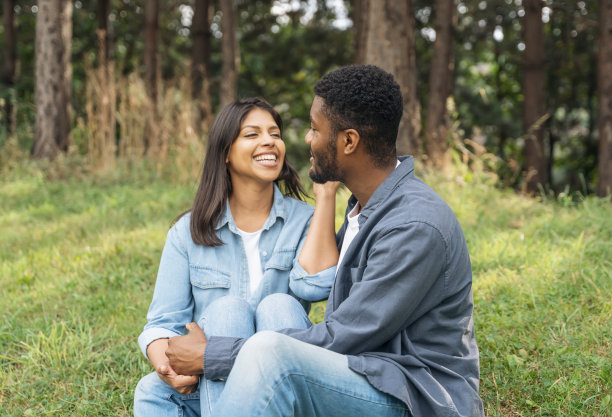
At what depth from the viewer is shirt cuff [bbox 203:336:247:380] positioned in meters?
2.12

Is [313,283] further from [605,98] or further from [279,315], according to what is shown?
[605,98]

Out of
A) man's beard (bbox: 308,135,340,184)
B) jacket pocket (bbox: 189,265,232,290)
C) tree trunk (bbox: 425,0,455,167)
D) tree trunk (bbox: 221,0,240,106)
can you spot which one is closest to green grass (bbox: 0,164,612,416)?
jacket pocket (bbox: 189,265,232,290)

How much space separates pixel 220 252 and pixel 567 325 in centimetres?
198

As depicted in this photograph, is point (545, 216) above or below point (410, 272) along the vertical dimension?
below

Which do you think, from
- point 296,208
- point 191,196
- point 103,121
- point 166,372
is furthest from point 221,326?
point 103,121

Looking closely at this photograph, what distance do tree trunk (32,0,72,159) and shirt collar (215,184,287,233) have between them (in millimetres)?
6565

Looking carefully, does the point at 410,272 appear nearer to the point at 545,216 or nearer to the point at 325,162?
the point at 325,162

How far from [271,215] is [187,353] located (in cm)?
92

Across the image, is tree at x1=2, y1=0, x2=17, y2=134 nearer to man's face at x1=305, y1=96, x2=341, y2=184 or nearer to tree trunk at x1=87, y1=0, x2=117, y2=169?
tree trunk at x1=87, y1=0, x2=117, y2=169

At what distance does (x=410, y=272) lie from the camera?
196 centimetres

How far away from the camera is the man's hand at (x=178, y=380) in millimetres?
2291

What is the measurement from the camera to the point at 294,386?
6.29 feet

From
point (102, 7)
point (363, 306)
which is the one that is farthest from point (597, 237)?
point (102, 7)

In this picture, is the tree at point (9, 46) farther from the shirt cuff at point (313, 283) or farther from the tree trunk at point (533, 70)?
the shirt cuff at point (313, 283)
